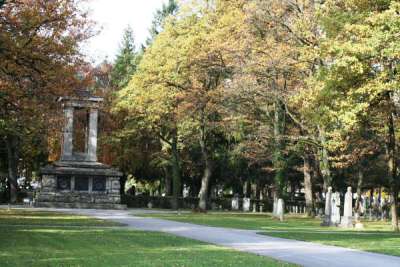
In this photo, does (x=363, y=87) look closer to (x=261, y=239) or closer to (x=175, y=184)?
(x=261, y=239)

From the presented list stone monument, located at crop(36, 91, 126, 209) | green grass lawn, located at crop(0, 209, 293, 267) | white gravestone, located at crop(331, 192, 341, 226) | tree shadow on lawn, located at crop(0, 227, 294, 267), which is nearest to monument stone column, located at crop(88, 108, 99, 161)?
stone monument, located at crop(36, 91, 126, 209)

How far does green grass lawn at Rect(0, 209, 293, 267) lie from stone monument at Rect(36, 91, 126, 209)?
24.7m

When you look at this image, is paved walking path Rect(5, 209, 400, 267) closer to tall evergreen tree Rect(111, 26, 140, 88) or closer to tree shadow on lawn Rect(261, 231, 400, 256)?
tree shadow on lawn Rect(261, 231, 400, 256)

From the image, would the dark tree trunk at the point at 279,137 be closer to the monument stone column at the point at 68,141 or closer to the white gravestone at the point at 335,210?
the white gravestone at the point at 335,210

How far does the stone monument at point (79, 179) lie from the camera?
1825 inches

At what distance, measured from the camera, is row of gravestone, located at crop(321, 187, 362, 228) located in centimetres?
3127

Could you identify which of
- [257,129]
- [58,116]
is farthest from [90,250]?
[257,129]

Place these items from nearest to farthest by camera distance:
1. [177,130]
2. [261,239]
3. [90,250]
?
[90,250]
[261,239]
[177,130]

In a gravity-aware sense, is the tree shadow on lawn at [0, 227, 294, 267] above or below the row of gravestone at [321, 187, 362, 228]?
below

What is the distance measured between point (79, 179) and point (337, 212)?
2199 centimetres

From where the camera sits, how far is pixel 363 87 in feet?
80.3

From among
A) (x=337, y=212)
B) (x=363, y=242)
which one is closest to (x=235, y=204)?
(x=337, y=212)

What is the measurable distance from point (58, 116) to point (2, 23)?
782cm

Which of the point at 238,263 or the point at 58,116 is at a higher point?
the point at 58,116
